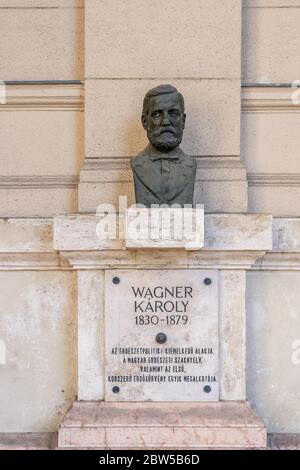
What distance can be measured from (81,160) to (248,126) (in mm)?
1185

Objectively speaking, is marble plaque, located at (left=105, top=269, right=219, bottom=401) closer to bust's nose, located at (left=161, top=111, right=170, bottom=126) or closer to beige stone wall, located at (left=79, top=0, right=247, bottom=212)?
beige stone wall, located at (left=79, top=0, right=247, bottom=212)

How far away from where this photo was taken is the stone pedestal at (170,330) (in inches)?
136

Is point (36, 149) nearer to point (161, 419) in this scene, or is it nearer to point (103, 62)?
point (103, 62)

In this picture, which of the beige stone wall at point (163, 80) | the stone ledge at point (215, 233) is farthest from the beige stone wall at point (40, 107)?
the stone ledge at point (215, 233)

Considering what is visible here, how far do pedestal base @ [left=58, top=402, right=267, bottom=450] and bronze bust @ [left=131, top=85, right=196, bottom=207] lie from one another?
1358 mm

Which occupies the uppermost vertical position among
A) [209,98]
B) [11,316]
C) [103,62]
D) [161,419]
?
[103,62]

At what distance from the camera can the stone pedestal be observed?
3.44m

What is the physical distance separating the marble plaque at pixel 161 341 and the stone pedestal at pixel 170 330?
0.01 meters

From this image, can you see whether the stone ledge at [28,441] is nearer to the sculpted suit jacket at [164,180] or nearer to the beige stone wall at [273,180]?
the beige stone wall at [273,180]

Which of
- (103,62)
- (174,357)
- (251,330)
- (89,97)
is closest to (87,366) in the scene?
(174,357)

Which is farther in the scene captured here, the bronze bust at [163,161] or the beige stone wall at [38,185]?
the beige stone wall at [38,185]

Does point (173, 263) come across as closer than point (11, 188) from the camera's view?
Yes

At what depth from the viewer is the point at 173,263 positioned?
362 cm

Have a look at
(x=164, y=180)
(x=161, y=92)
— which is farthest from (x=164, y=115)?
(x=164, y=180)
